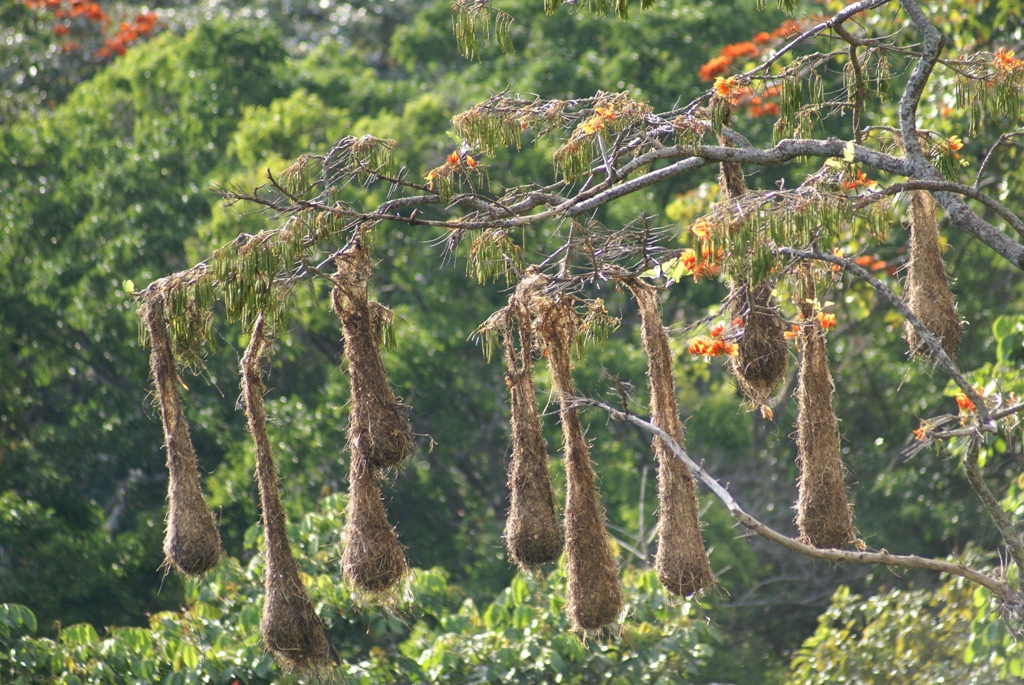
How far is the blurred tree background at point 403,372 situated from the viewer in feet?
33.4

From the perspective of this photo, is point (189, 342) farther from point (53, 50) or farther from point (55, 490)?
point (53, 50)

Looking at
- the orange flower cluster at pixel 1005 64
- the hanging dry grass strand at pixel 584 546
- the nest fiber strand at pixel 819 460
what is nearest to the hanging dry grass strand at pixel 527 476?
the hanging dry grass strand at pixel 584 546

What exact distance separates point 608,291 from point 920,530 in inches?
152

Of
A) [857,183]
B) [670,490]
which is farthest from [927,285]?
[670,490]

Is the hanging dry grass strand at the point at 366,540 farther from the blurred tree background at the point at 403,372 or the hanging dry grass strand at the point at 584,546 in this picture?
the blurred tree background at the point at 403,372

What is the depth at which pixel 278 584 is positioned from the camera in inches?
185

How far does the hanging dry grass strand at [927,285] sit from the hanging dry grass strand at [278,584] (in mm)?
2516

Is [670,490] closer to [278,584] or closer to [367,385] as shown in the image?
[367,385]

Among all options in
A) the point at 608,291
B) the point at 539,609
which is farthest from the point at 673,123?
the point at 608,291

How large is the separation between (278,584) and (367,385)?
909mm

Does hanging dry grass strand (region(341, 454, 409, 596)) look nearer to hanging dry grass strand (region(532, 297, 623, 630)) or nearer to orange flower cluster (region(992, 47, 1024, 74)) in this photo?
hanging dry grass strand (region(532, 297, 623, 630))

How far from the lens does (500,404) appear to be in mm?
11602

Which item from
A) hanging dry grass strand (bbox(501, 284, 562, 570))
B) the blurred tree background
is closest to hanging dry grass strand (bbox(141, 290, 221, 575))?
hanging dry grass strand (bbox(501, 284, 562, 570))

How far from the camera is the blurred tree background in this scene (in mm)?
10180
